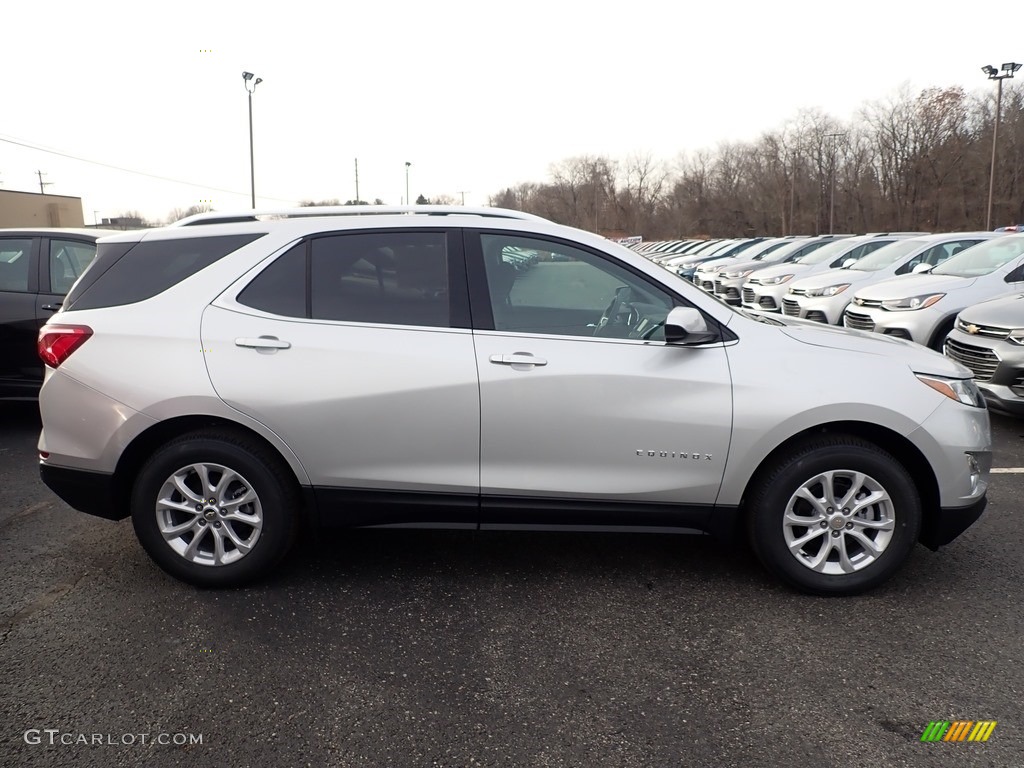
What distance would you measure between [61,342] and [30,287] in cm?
378

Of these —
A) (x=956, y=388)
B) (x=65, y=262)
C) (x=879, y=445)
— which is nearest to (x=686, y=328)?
(x=879, y=445)

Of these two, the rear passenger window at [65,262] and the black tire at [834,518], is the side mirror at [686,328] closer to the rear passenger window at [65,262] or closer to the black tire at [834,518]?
the black tire at [834,518]

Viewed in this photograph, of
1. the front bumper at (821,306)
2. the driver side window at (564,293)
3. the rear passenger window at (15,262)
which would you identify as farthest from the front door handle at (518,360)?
the front bumper at (821,306)

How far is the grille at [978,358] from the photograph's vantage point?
21.6ft

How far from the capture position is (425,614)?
3576mm

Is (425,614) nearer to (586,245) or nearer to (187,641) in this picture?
(187,641)

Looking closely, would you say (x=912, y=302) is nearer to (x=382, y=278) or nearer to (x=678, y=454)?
(x=678, y=454)

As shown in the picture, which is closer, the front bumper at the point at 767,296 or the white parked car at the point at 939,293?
the white parked car at the point at 939,293

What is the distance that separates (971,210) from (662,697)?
71.8 metres

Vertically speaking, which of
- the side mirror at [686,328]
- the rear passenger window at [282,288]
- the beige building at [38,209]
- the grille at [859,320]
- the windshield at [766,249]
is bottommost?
the grille at [859,320]

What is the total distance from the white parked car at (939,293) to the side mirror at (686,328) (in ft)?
20.3

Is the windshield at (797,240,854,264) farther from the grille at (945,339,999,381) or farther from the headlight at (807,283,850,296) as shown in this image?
the grille at (945,339,999,381)

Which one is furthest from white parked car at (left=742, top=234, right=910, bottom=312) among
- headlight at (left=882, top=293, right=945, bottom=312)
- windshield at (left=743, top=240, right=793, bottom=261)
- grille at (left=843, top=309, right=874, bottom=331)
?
windshield at (left=743, top=240, right=793, bottom=261)

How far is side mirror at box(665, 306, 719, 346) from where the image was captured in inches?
139
